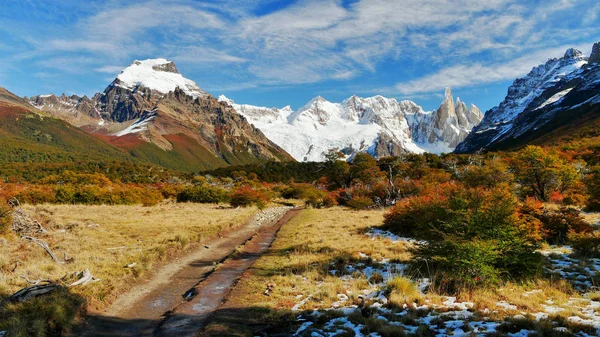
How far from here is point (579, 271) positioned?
1060 centimetres

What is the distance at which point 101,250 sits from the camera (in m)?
15.2

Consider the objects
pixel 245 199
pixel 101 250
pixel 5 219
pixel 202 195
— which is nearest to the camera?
pixel 101 250

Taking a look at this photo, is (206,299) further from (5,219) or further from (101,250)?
(5,219)

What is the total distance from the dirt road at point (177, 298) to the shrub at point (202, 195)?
2959 cm

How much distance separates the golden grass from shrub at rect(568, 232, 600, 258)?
55.1 ft

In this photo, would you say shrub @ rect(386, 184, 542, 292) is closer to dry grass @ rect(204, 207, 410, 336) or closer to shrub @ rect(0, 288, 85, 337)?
dry grass @ rect(204, 207, 410, 336)

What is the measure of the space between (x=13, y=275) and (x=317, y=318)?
988cm

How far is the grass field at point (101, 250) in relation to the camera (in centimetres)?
1032

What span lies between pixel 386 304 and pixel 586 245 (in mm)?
10387

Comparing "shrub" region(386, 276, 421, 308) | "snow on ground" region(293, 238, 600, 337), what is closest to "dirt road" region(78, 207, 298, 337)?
"snow on ground" region(293, 238, 600, 337)

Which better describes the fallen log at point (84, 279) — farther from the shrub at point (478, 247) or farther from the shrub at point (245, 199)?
the shrub at point (245, 199)

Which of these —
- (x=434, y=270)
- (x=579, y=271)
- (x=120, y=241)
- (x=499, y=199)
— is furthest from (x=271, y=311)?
(x=120, y=241)

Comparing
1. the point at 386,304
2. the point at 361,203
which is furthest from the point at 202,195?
the point at 386,304

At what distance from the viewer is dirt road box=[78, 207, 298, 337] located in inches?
316
